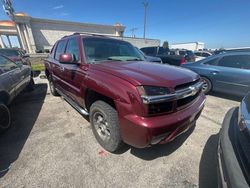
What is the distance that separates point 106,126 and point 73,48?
75.8 inches

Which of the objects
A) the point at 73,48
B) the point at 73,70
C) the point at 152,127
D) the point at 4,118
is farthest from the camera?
the point at 73,48

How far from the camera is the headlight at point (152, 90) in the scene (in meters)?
1.70

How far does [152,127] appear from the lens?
1667 mm

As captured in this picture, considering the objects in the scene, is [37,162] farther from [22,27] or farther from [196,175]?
[22,27]

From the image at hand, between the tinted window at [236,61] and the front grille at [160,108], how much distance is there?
410 centimetres

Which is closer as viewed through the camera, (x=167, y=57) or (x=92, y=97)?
(x=92, y=97)

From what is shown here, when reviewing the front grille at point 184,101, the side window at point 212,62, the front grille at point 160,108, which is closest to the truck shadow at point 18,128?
the front grille at point 160,108

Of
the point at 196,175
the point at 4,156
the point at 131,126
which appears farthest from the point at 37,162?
the point at 196,175

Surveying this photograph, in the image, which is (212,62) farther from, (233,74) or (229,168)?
(229,168)

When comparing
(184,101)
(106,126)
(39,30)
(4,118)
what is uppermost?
(39,30)

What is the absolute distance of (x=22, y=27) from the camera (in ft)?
82.0

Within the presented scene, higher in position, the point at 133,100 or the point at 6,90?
the point at 133,100

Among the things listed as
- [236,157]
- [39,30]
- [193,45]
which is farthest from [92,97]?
[193,45]

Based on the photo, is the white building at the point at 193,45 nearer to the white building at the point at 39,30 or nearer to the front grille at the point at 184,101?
the white building at the point at 39,30
